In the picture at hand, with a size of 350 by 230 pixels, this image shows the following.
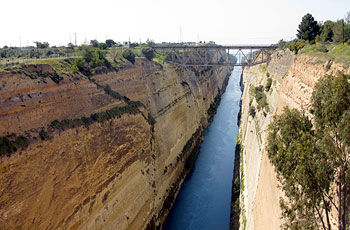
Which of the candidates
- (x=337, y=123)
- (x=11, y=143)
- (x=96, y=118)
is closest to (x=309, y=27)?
(x=96, y=118)

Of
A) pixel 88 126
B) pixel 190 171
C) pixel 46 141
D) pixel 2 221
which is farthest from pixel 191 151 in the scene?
pixel 2 221

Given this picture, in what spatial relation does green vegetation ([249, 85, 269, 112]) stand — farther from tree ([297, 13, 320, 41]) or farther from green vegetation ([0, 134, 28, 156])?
green vegetation ([0, 134, 28, 156])

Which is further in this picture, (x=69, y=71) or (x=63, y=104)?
(x=69, y=71)

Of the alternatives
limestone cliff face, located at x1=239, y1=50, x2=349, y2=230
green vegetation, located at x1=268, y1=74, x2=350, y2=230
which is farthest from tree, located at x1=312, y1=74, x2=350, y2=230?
limestone cliff face, located at x1=239, y1=50, x2=349, y2=230

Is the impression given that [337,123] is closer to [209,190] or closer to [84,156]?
[84,156]

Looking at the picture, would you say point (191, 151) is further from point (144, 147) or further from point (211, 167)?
point (144, 147)

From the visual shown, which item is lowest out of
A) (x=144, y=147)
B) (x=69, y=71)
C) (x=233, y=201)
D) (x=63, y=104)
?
(x=233, y=201)

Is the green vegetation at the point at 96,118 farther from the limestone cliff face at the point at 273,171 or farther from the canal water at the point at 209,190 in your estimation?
the limestone cliff face at the point at 273,171
